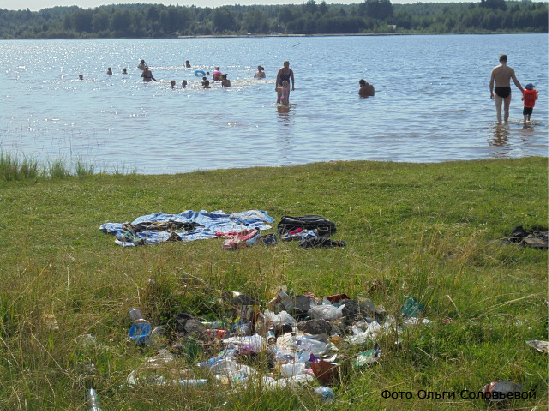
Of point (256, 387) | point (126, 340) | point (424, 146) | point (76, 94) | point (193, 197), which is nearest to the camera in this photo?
point (256, 387)

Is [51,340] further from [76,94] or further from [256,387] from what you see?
[76,94]

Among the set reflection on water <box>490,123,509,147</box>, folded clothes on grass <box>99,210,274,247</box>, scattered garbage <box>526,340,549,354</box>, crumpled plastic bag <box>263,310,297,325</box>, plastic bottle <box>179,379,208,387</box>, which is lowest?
reflection on water <box>490,123,509,147</box>

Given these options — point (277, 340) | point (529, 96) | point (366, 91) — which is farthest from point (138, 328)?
point (366, 91)

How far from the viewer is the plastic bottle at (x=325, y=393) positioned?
455 centimetres

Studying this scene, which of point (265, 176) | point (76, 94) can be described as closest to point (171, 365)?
point (265, 176)

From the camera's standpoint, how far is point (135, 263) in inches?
258

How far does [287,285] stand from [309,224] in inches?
106

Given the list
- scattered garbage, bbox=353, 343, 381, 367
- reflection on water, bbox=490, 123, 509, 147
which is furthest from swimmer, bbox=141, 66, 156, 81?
scattered garbage, bbox=353, 343, 381, 367

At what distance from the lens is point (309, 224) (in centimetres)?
A: 916

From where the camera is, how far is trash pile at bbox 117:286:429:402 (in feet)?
15.1

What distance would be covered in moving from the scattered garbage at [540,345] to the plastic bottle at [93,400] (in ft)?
10.4

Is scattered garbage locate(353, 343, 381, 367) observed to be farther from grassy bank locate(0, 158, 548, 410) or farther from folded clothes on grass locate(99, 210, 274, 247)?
folded clothes on grass locate(99, 210, 274, 247)

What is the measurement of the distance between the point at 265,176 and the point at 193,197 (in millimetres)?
2554

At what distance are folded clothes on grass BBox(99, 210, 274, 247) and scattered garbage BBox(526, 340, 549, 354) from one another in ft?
14.5
